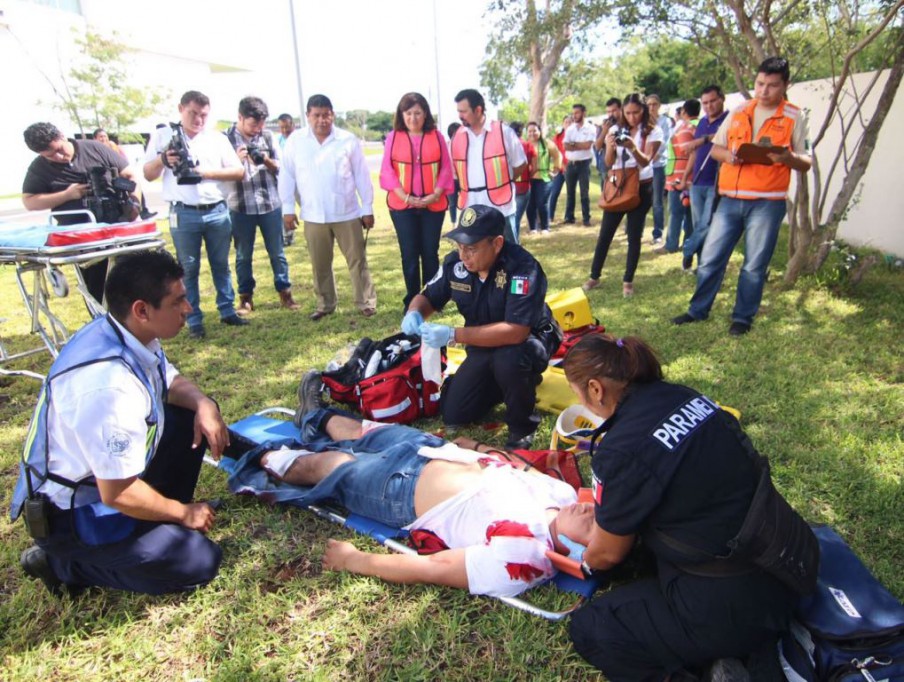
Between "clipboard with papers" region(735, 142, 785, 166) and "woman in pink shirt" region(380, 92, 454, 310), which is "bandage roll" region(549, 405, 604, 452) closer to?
"woman in pink shirt" region(380, 92, 454, 310)

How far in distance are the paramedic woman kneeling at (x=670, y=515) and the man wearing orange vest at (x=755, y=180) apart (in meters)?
3.40

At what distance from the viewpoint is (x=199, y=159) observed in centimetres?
498

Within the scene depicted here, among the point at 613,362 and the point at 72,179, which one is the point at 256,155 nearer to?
the point at 72,179

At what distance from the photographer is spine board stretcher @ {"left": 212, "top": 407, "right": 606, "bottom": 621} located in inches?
86.5

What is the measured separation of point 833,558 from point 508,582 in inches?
44.7

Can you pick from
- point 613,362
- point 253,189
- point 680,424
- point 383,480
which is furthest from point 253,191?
point 680,424

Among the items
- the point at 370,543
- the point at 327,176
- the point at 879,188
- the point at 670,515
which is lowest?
the point at 370,543

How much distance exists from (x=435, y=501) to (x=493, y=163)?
12.7ft

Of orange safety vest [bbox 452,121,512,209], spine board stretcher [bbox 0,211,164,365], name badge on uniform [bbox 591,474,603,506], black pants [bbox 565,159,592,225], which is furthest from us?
black pants [bbox 565,159,592,225]

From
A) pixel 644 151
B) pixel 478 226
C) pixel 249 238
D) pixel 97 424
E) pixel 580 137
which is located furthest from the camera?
pixel 580 137

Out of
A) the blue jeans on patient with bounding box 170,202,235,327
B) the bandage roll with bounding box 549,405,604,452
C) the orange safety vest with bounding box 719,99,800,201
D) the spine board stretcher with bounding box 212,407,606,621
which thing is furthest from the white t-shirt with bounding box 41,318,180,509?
the orange safety vest with bounding box 719,99,800,201

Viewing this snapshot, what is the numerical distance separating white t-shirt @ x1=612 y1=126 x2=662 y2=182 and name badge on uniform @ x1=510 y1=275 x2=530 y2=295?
2999 millimetres

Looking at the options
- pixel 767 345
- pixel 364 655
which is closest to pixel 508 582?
pixel 364 655

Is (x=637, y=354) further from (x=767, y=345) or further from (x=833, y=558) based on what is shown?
(x=767, y=345)
